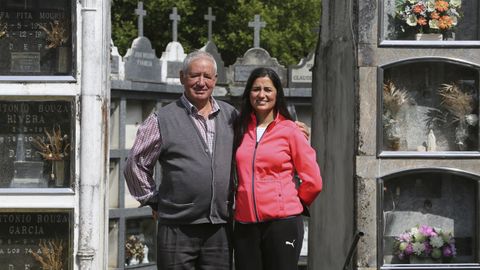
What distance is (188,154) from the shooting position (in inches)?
159

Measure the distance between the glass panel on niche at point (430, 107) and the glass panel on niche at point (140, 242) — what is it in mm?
3988

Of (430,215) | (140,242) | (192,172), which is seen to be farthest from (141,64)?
(192,172)

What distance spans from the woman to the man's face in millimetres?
199

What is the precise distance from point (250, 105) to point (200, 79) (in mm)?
280

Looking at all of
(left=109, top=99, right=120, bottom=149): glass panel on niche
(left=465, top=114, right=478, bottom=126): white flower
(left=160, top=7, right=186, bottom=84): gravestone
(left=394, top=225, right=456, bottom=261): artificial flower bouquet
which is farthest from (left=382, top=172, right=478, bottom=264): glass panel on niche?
(left=160, top=7, right=186, bottom=84): gravestone

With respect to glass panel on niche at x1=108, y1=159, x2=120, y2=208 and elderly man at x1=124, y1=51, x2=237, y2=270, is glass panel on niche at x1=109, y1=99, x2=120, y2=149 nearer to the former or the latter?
glass panel on niche at x1=108, y1=159, x2=120, y2=208

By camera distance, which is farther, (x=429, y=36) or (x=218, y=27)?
(x=218, y=27)

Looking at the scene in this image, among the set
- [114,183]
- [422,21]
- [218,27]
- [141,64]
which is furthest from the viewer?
[218,27]

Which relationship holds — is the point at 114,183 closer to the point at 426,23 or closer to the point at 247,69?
the point at 247,69

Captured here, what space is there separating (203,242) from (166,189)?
28 cm

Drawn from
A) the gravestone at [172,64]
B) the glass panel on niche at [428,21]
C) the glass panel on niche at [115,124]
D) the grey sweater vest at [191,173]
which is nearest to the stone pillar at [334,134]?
the glass panel on niche at [428,21]

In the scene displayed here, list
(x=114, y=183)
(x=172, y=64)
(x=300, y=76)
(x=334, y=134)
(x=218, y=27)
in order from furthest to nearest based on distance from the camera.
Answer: (x=218, y=27)
(x=300, y=76)
(x=172, y=64)
(x=114, y=183)
(x=334, y=134)

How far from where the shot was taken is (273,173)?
4.07 metres

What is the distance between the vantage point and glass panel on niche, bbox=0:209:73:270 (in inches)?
220
